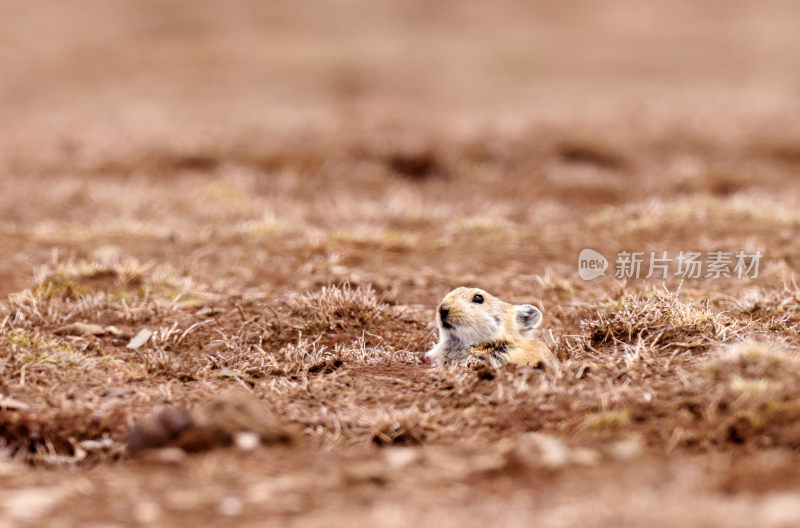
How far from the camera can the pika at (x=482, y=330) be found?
5219mm

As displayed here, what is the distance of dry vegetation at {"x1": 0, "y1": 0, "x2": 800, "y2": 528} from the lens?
3.15m

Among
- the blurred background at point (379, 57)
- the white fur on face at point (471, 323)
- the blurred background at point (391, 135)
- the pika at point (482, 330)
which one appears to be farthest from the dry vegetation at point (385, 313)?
the blurred background at point (379, 57)

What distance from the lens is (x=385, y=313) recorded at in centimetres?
598

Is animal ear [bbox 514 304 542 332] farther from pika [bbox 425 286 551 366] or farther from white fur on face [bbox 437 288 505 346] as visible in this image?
white fur on face [bbox 437 288 505 346]

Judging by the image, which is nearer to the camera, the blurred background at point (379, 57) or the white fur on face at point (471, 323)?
the white fur on face at point (471, 323)

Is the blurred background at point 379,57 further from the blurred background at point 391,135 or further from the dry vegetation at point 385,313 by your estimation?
the dry vegetation at point 385,313

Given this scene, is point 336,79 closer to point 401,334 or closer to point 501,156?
point 501,156

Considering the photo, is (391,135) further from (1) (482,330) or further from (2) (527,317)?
(1) (482,330)

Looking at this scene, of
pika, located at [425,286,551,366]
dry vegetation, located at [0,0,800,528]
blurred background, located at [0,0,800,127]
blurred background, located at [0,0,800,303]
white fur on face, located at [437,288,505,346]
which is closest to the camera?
dry vegetation, located at [0,0,800,528]

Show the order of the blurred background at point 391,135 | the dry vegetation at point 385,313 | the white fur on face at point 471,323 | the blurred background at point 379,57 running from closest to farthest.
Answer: the dry vegetation at point 385,313
the white fur on face at point 471,323
the blurred background at point 391,135
the blurred background at point 379,57

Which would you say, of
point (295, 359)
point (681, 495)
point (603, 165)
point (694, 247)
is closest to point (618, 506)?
point (681, 495)

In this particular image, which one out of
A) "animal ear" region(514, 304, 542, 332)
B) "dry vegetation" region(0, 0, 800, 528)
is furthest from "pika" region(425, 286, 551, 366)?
"dry vegetation" region(0, 0, 800, 528)

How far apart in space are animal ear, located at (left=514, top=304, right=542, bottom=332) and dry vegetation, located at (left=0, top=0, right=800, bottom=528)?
222 mm

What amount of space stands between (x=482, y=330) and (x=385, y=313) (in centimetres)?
90
